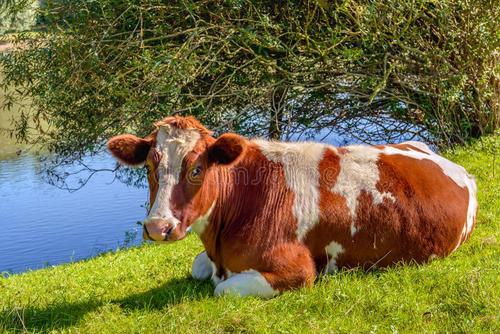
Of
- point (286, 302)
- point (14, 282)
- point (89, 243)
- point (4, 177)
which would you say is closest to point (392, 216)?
point (286, 302)

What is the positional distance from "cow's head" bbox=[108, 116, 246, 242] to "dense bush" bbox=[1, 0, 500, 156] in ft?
15.0

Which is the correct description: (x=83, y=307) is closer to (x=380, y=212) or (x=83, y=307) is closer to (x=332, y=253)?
(x=332, y=253)

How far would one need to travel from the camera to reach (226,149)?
538 centimetres

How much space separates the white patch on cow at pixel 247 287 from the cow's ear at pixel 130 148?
1.25 m

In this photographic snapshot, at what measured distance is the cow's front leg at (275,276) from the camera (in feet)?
17.2

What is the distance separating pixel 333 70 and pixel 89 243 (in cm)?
570

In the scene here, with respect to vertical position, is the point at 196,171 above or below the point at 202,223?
above

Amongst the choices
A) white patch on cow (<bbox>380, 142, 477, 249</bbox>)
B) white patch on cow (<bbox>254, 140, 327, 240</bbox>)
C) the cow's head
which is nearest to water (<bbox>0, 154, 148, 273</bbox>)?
white patch on cow (<bbox>254, 140, 327, 240</bbox>)

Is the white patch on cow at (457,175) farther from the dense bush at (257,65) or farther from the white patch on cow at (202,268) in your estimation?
the dense bush at (257,65)

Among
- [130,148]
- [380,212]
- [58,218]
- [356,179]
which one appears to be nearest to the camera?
[130,148]

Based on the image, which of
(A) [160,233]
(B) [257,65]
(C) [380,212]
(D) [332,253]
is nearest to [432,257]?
(C) [380,212]

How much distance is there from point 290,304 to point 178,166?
136 cm

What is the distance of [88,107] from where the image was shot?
37.2 feet

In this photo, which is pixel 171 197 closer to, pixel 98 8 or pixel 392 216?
pixel 392 216
